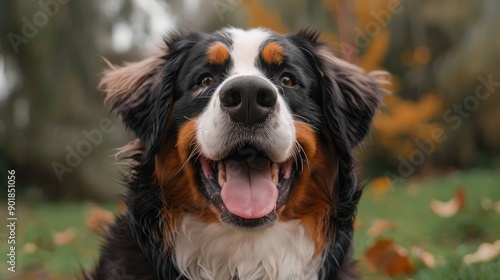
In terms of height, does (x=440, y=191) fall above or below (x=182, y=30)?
below

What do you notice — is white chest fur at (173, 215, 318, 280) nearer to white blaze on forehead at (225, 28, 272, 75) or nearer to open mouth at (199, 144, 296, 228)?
open mouth at (199, 144, 296, 228)

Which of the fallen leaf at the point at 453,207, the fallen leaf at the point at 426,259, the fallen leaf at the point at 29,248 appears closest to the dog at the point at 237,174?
the fallen leaf at the point at 426,259

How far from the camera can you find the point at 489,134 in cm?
2019

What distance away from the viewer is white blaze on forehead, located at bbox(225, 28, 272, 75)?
146 inches

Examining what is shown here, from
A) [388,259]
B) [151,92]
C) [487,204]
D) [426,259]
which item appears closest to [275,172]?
[151,92]

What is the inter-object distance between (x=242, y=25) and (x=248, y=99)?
11.7 m

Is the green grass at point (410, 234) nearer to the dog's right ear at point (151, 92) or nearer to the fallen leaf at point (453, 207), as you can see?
the fallen leaf at point (453, 207)

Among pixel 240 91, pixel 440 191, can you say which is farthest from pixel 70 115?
pixel 240 91

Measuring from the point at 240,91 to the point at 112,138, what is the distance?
12.6 metres

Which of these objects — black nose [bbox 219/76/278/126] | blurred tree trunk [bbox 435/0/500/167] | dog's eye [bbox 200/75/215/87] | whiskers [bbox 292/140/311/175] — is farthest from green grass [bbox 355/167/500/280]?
blurred tree trunk [bbox 435/0/500/167]

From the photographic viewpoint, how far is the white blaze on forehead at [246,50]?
12.1 ft

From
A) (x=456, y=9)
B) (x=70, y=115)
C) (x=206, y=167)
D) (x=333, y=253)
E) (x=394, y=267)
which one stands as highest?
(x=206, y=167)

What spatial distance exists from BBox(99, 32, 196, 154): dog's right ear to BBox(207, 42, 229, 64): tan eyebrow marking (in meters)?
0.26

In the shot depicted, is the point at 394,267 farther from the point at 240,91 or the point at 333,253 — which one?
the point at 240,91
